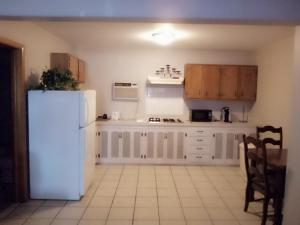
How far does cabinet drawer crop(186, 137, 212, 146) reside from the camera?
5.48 meters

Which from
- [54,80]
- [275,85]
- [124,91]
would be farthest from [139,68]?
[275,85]

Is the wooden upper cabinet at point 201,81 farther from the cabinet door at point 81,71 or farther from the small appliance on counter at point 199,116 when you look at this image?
the cabinet door at point 81,71

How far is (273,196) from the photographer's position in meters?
2.96

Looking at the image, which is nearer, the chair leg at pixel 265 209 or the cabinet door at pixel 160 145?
the chair leg at pixel 265 209

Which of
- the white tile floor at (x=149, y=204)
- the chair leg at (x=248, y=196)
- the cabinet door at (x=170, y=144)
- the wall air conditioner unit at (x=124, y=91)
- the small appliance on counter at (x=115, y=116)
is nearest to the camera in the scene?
the white tile floor at (x=149, y=204)

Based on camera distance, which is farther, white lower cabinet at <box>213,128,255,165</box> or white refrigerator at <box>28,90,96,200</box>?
white lower cabinet at <box>213,128,255,165</box>

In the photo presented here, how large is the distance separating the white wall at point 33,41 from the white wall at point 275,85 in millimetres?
3768

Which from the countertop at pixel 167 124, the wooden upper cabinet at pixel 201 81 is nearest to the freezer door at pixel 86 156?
the countertop at pixel 167 124

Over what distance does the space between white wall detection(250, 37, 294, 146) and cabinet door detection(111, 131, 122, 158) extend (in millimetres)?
2823

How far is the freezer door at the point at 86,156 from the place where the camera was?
144 inches

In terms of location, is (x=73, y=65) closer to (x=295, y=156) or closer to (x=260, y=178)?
(x=260, y=178)

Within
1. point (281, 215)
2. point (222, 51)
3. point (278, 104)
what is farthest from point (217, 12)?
point (222, 51)

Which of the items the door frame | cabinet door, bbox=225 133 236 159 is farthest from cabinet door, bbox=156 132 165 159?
the door frame

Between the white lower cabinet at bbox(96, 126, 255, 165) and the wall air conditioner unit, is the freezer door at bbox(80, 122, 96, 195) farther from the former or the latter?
the wall air conditioner unit
